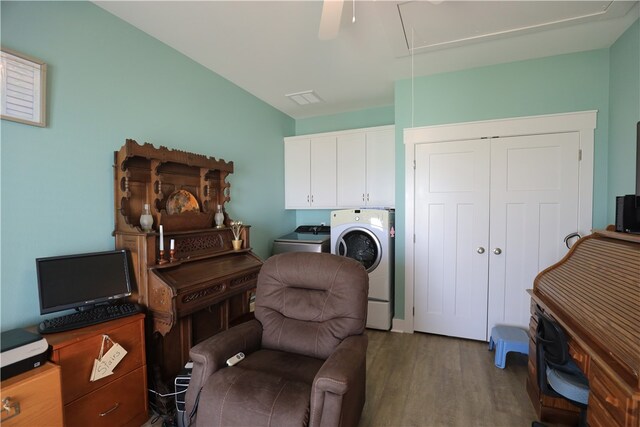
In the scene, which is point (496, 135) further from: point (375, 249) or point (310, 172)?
point (310, 172)

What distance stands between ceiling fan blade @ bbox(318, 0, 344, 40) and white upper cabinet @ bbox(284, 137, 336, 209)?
207 cm

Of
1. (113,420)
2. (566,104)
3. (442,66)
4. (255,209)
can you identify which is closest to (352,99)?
(442,66)

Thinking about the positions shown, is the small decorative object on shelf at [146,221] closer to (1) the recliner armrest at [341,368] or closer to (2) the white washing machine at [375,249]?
(1) the recliner armrest at [341,368]

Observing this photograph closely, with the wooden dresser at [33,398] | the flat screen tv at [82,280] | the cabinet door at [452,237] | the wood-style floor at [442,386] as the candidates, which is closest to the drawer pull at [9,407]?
the wooden dresser at [33,398]

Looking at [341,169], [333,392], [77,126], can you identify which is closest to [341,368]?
[333,392]

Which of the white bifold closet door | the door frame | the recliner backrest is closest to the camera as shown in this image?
→ the recliner backrest

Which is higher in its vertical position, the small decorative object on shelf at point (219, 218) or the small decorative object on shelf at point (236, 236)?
the small decorative object on shelf at point (219, 218)

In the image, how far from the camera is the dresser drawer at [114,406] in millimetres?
1475

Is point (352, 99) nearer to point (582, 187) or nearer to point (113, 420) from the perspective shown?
point (582, 187)

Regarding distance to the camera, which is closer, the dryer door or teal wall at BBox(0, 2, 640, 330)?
teal wall at BBox(0, 2, 640, 330)

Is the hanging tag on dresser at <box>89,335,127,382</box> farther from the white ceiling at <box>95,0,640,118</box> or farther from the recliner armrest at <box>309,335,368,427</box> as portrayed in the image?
the white ceiling at <box>95,0,640,118</box>

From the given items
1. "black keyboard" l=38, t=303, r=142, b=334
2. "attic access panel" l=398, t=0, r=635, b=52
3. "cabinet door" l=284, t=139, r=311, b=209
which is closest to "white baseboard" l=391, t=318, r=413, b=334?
"cabinet door" l=284, t=139, r=311, b=209

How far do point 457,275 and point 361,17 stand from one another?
97.7 inches

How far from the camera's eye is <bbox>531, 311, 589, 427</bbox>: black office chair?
144 centimetres
